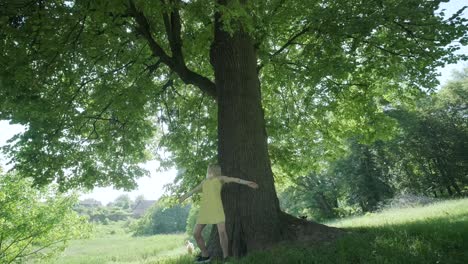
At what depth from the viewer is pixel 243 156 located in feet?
27.9

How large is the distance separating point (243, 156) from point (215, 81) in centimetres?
248

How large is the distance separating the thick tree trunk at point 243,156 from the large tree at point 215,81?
29mm

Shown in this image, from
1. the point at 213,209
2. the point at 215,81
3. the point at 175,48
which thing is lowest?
the point at 213,209

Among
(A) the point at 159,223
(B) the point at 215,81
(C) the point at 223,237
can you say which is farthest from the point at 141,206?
(C) the point at 223,237

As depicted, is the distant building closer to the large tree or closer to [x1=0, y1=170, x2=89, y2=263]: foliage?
[x1=0, y1=170, x2=89, y2=263]: foliage

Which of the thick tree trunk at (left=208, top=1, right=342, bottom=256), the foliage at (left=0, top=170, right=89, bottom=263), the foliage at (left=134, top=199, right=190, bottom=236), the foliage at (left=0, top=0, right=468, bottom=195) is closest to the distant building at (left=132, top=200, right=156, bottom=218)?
the foliage at (left=134, top=199, right=190, bottom=236)

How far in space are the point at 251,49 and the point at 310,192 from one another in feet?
142

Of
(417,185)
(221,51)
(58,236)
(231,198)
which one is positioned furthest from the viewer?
(417,185)

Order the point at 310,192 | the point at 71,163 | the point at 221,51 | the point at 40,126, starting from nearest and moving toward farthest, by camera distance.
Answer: the point at 221,51, the point at 40,126, the point at 71,163, the point at 310,192

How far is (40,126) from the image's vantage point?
11539mm

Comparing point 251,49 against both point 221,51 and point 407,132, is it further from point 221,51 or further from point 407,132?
point 407,132

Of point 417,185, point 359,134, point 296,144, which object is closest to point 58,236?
point 296,144

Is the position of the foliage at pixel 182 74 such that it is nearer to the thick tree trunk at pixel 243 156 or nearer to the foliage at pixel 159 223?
the thick tree trunk at pixel 243 156

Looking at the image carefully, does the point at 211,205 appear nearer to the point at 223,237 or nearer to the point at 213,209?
the point at 213,209
